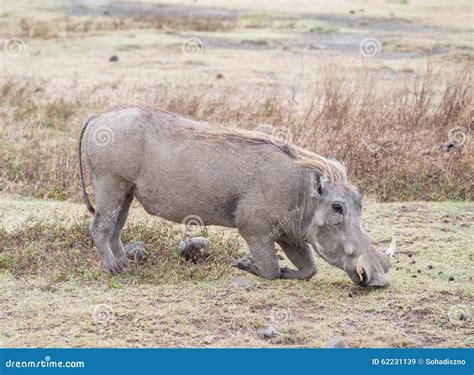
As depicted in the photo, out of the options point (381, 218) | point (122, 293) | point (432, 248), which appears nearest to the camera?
point (122, 293)

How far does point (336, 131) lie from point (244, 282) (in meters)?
3.46

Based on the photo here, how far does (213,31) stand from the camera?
2108 centimetres

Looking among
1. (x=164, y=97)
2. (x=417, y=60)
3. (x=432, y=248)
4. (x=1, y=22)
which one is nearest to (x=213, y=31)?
(x=1, y=22)

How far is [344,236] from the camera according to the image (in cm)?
562

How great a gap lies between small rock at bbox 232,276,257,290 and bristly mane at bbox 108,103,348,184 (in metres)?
0.83

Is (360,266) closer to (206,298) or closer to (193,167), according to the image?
(206,298)

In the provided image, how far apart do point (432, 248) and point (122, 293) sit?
94.4 inches

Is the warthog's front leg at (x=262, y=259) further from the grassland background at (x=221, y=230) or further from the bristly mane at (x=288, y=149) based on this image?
the bristly mane at (x=288, y=149)

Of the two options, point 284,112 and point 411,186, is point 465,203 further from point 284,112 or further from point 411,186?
point 284,112

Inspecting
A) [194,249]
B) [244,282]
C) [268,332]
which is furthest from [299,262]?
[268,332]

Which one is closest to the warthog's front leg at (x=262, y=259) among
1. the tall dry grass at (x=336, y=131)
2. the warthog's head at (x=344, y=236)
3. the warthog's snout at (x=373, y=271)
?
the warthog's head at (x=344, y=236)

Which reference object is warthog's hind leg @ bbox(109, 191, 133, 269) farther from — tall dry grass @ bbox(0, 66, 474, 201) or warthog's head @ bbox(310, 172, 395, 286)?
tall dry grass @ bbox(0, 66, 474, 201)

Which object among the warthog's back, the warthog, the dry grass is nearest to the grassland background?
the dry grass

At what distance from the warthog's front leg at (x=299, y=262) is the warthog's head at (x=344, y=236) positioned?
24cm
